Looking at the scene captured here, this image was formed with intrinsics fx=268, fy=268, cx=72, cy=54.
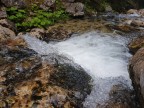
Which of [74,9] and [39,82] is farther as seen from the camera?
[74,9]

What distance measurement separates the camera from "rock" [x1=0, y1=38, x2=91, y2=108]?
544 centimetres

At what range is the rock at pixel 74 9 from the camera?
14.5 metres

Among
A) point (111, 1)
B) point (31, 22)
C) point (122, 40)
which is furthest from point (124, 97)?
point (111, 1)

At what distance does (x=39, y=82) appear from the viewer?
5.96m

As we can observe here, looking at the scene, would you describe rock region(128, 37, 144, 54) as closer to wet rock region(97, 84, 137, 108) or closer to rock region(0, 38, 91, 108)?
rock region(0, 38, 91, 108)

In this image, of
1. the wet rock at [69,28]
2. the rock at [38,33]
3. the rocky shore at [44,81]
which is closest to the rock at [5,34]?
the rocky shore at [44,81]

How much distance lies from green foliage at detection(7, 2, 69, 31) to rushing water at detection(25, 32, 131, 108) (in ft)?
6.71

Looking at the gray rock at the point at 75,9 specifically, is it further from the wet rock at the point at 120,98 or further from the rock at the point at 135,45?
the wet rock at the point at 120,98

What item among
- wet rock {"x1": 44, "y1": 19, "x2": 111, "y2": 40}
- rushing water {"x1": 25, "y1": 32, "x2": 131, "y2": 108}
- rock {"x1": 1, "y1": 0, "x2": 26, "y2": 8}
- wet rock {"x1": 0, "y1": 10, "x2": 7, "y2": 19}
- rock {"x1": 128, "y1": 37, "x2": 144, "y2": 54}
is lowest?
wet rock {"x1": 44, "y1": 19, "x2": 111, "y2": 40}

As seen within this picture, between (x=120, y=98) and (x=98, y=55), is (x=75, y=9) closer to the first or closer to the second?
(x=98, y=55)

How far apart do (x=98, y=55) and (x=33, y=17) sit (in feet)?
16.7

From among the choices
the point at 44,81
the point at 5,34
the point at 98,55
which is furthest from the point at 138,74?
the point at 5,34

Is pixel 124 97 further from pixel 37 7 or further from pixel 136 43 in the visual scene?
pixel 37 7

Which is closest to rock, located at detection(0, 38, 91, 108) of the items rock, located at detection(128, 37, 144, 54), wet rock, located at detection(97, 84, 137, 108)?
wet rock, located at detection(97, 84, 137, 108)
